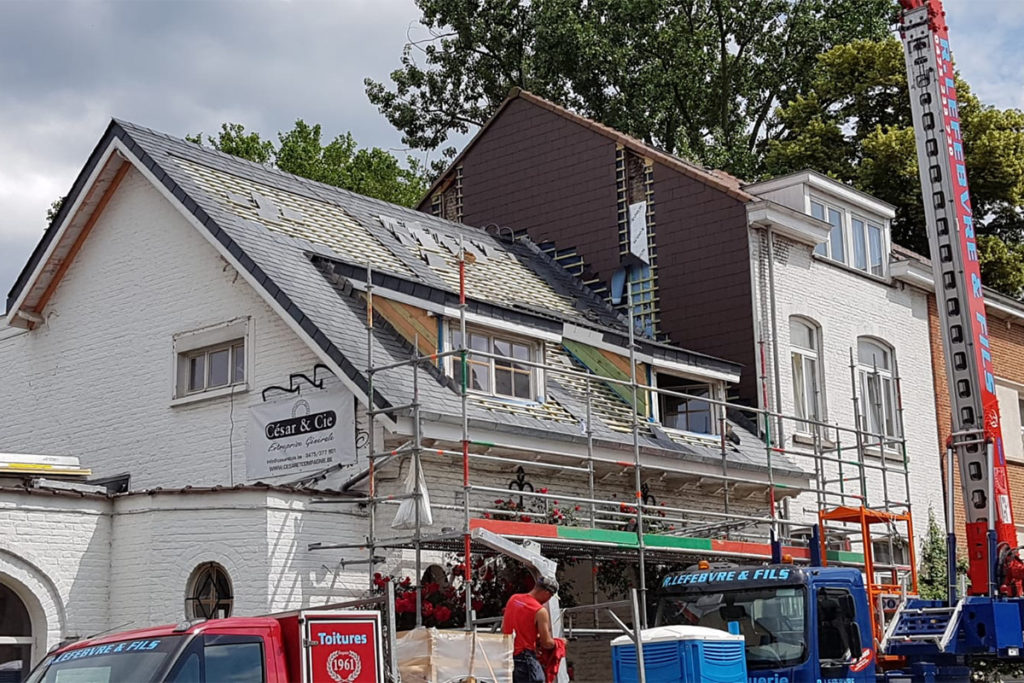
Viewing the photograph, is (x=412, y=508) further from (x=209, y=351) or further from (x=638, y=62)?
(x=638, y=62)

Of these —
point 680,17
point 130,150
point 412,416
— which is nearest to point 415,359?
point 412,416

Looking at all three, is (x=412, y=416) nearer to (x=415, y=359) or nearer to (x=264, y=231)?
(x=415, y=359)

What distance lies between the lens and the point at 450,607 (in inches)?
647

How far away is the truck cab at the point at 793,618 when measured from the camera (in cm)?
1438

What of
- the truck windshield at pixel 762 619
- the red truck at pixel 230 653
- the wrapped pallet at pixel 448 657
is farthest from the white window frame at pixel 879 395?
the red truck at pixel 230 653

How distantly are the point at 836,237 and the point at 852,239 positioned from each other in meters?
0.48

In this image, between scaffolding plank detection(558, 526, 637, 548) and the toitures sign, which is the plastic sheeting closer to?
scaffolding plank detection(558, 526, 637, 548)

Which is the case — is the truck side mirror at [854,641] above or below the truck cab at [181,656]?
below

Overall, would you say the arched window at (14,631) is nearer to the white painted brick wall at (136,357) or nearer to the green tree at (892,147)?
the white painted brick wall at (136,357)

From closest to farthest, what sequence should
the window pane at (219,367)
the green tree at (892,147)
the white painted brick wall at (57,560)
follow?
the white painted brick wall at (57,560) → the window pane at (219,367) → the green tree at (892,147)

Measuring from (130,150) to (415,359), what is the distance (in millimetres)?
7199

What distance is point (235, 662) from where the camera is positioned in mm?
10023

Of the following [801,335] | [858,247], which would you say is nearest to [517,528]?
[801,335]

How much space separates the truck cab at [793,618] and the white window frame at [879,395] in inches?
451
